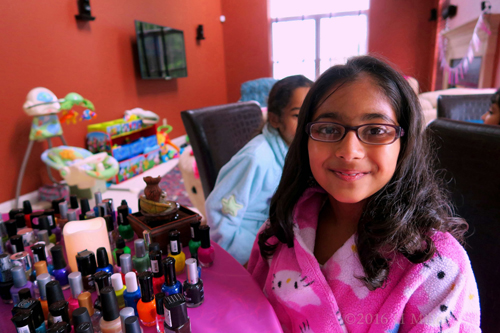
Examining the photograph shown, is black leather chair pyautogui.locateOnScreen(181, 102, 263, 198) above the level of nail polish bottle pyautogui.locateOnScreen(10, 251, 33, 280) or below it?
above

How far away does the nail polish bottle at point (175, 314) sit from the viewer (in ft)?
1.62

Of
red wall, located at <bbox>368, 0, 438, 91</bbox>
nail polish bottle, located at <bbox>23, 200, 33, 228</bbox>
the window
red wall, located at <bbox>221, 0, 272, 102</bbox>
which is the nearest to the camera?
nail polish bottle, located at <bbox>23, 200, 33, 228</bbox>

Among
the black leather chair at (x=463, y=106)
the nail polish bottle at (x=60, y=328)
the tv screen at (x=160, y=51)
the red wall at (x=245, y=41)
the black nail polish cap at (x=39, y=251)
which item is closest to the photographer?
the nail polish bottle at (x=60, y=328)

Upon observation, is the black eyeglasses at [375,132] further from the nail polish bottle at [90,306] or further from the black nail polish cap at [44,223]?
the black nail polish cap at [44,223]

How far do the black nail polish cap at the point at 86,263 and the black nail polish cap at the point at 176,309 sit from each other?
0.70 ft

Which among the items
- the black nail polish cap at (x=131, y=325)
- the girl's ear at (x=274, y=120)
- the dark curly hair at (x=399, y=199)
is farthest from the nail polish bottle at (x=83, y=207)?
the girl's ear at (x=274, y=120)

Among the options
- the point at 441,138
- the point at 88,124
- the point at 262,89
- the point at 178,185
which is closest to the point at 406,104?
the point at 441,138

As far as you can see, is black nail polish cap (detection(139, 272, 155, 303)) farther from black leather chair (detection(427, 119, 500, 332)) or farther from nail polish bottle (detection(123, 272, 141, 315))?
black leather chair (detection(427, 119, 500, 332))

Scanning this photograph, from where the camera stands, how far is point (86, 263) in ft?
2.05

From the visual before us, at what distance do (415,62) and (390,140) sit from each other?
20.3ft

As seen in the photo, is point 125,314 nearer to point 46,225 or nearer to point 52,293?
point 52,293

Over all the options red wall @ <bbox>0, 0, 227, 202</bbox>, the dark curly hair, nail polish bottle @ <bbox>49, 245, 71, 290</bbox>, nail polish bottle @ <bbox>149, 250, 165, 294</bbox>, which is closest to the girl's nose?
the dark curly hair

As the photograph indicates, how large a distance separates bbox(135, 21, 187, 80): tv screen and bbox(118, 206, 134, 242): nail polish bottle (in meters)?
3.38

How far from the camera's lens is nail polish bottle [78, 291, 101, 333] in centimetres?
55
